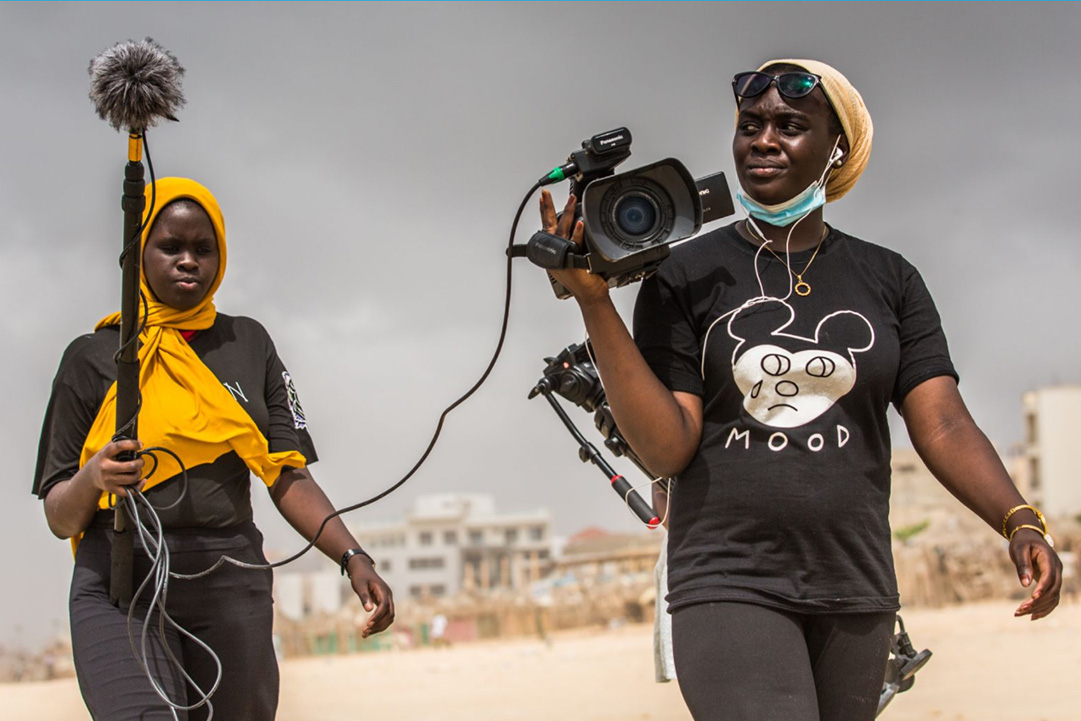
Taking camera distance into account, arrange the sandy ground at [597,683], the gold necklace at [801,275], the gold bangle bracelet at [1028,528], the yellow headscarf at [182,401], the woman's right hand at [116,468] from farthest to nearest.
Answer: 1. the sandy ground at [597,683]
2. the yellow headscarf at [182,401]
3. the woman's right hand at [116,468]
4. the gold necklace at [801,275]
5. the gold bangle bracelet at [1028,528]

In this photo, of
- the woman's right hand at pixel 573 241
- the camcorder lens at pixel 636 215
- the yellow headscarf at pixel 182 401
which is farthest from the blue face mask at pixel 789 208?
the yellow headscarf at pixel 182 401

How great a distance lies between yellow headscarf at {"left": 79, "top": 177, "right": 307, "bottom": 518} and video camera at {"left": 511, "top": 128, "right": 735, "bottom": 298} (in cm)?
119

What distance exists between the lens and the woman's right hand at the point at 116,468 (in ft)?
10.3

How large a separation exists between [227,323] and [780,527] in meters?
1.93

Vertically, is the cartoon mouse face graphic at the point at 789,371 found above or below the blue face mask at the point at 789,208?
below

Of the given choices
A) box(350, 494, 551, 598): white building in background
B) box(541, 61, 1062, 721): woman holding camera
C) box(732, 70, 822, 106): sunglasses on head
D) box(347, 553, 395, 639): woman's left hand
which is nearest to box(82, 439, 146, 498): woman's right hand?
box(347, 553, 395, 639): woman's left hand

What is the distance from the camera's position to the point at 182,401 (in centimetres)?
348

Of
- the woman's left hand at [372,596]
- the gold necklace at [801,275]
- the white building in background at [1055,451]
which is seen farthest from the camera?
the white building in background at [1055,451]

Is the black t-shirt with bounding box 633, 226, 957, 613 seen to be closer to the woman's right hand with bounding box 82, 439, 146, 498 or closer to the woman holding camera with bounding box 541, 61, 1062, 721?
the woman holding camera with bounding box 541, 61, 1062, 721

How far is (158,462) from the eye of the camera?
11.1 ft

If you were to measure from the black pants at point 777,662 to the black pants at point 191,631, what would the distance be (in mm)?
1361

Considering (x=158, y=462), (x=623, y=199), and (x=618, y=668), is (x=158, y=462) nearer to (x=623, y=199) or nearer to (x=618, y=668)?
(x=623, y=199)

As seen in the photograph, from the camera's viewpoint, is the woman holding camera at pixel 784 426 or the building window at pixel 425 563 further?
the building window at pixel 425 563

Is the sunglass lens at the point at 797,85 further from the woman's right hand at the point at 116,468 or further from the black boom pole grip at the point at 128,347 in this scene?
the woman's right hand at the point at 116,468
